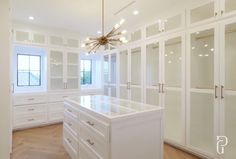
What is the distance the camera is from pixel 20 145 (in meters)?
3.13

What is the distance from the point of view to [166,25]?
330cm

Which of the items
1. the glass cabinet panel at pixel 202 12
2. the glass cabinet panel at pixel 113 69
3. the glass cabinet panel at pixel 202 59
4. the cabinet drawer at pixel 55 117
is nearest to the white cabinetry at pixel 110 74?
the glass cabinet panel at pixel 113 69

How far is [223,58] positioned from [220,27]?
463 mm

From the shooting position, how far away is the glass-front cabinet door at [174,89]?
301 centimetres

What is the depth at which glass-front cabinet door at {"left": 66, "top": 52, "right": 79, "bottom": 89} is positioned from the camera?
496 centimetres

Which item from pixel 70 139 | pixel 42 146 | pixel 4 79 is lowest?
pixel 42 146

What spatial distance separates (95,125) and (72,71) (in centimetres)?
354

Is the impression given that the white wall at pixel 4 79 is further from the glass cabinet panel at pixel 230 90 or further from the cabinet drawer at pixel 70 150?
the glass cabinet panel at pixel 230 90

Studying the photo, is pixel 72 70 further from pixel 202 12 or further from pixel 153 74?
pixel 202 12

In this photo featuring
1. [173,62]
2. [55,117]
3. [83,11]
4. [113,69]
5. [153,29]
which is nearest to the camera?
[173,62]

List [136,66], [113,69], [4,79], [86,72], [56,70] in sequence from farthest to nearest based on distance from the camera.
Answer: [86,72]
[113,69]
[56,70]
[136,66]
[4,79]

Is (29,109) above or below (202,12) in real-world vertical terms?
below

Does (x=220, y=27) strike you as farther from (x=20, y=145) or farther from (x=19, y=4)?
(x=20, y=145)

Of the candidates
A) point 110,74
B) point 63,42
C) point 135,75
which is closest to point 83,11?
point 63,42
